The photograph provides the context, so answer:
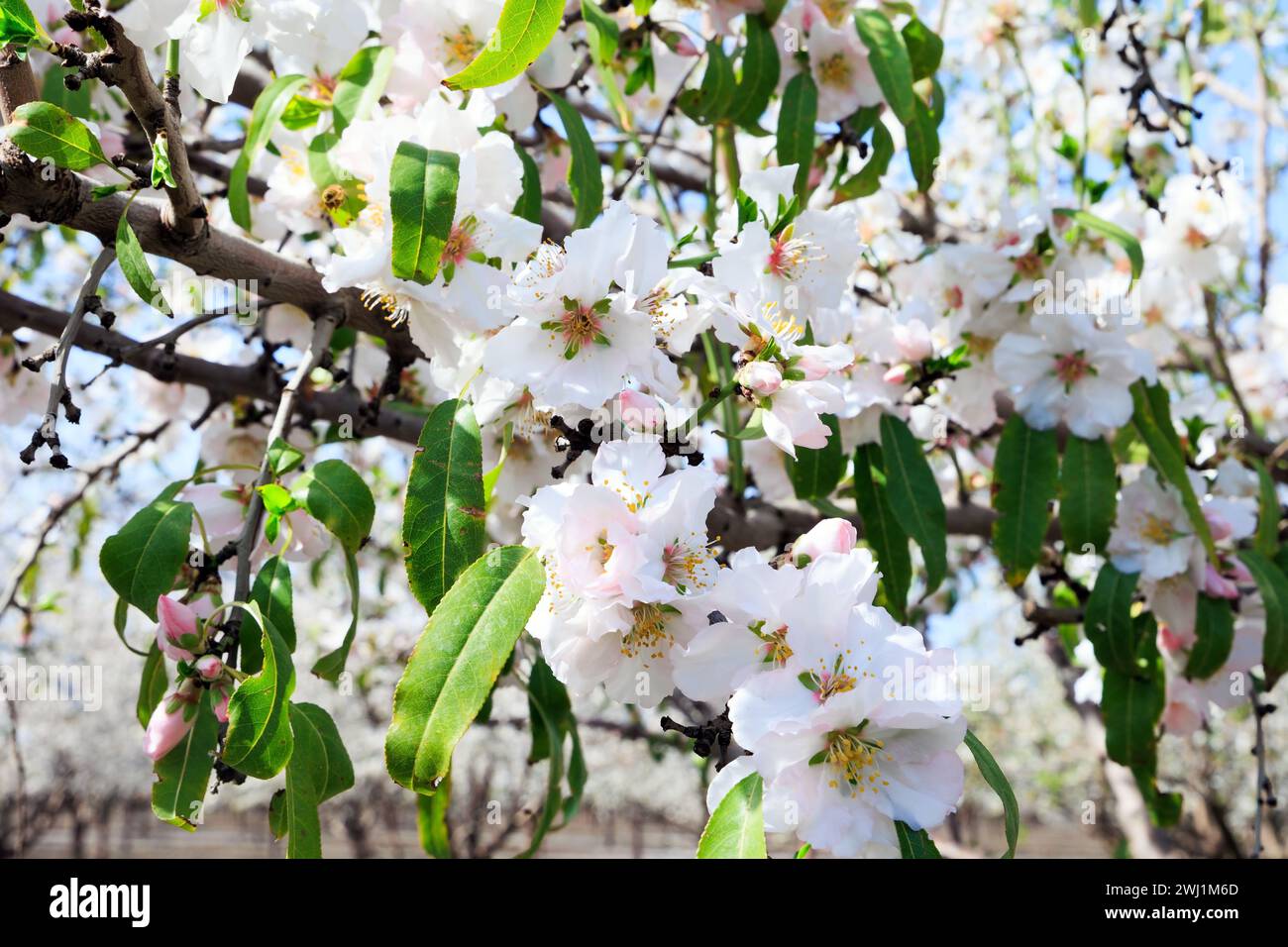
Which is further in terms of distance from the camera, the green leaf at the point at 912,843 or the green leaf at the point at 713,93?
the green leaf at the point at 713,93

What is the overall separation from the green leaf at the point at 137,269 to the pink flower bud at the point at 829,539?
0.64 meters

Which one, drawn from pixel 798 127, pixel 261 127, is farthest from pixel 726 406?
pixel 261 127

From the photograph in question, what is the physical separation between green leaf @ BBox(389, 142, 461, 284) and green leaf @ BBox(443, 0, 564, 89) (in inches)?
3.9

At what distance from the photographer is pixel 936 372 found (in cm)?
169

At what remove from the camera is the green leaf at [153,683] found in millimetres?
1222

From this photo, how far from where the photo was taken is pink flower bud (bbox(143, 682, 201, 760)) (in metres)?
0.99

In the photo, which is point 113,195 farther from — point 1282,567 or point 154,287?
point 1282,567

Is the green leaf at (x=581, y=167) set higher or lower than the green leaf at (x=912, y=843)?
higher

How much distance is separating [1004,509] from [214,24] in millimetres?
1308

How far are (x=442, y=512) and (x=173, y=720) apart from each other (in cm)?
33

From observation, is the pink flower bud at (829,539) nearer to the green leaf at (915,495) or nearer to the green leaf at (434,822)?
the green leaf at (915,495)

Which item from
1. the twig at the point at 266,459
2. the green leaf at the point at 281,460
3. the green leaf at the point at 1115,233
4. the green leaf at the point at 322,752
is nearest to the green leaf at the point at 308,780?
the green leaf at the point at 322,752

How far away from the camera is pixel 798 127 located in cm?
156
